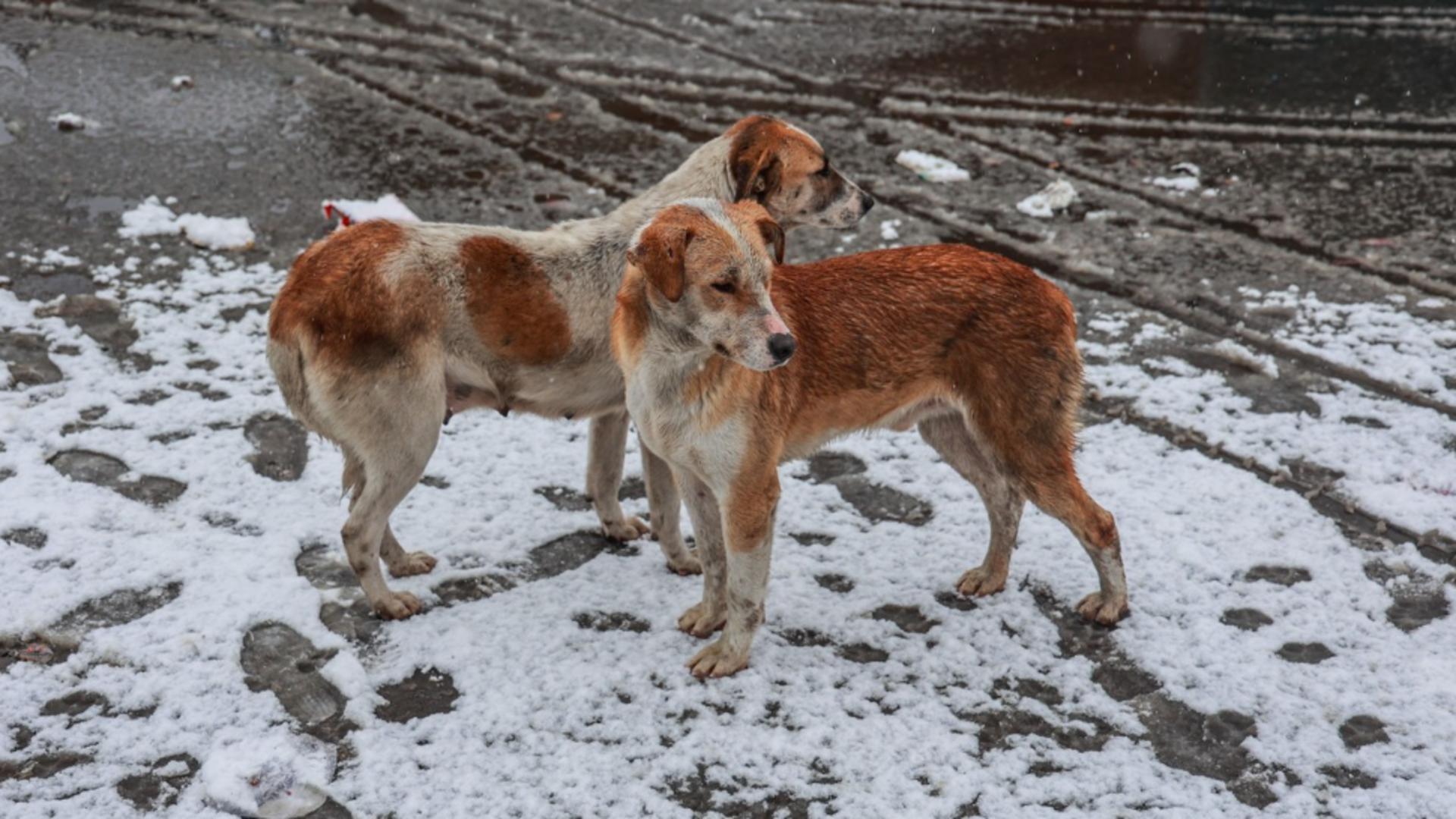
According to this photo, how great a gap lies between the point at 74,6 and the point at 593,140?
5.16 meters

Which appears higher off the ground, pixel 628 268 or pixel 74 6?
pixel 628 268

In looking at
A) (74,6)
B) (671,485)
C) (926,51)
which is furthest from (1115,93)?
(74,6)

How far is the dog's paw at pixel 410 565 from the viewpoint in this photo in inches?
188

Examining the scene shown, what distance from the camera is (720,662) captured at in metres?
4.26

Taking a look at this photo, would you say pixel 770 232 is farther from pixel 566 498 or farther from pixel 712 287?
pixel 566 498

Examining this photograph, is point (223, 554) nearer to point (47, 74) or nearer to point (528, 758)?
point (528, 758)

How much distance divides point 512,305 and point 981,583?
1933 millimetres

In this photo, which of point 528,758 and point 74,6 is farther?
point 74,6

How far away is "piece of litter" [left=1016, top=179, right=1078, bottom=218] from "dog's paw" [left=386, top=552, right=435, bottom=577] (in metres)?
4.54

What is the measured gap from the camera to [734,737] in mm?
3965

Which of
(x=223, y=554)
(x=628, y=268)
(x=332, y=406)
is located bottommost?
(x=223, y=554)

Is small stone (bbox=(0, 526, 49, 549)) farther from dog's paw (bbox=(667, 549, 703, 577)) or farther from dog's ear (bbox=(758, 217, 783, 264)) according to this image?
dog's ear (bbox=(758, 217, 783, 264))

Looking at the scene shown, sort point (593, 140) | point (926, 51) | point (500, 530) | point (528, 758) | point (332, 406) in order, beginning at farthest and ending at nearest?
point (926, 51) → point (593, 140) → point (500, 530) → point (332, 406) → point (528, 758)

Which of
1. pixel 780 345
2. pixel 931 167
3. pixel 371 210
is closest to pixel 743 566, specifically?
pixel 780 345
